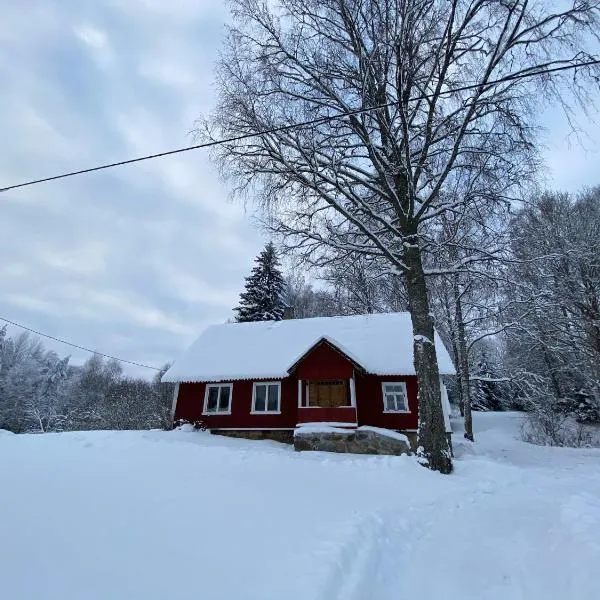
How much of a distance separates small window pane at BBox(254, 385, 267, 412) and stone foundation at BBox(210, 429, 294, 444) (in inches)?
40.0

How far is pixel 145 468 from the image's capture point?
21.1 feet

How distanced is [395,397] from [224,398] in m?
8.42

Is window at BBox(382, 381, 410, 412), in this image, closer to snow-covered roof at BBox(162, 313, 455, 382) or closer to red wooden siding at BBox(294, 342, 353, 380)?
snow-covered roof at BBox(162, 313, 455, 382)

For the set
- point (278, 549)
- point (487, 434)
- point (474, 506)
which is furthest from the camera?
point (487, 434)

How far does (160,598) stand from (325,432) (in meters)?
11.7

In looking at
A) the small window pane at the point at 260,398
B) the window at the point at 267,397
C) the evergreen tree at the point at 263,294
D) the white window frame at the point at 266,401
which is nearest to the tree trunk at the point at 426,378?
the white window frame at the point at 266,401

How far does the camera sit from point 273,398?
1730 centimetres

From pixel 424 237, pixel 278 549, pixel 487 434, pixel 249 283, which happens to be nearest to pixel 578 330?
pixel 487 434

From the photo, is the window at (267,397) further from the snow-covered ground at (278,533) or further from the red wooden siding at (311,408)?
the snow-covered ground at (278,533)

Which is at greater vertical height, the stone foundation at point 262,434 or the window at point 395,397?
the window at point 395,397

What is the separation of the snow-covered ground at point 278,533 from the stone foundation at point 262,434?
964 centimetres

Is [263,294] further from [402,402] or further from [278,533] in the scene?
[278,533]

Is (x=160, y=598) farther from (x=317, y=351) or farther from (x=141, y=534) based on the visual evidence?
(x=317, y=351)

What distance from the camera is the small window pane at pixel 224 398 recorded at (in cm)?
1770
